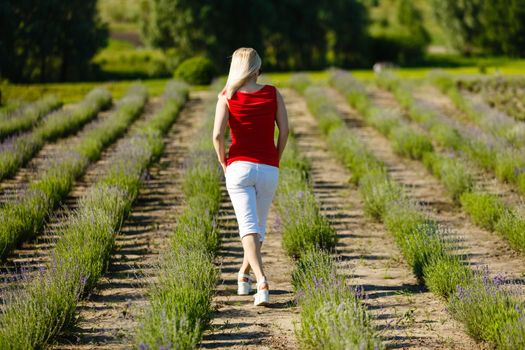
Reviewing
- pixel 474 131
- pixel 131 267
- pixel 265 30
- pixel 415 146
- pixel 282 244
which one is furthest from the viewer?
pixel 265 30

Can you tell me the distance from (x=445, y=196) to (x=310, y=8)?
3151 centimetres

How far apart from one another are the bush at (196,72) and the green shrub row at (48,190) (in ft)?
34.6

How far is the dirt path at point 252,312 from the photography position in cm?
501

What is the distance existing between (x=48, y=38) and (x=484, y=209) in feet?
84.2

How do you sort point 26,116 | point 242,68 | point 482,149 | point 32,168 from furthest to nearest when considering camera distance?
1. point 26,116
2. point 32,168
3. point 482,149
4. point 242,68

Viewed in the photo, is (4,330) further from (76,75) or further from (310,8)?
(310,8)

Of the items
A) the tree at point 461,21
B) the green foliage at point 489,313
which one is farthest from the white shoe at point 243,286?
the tree at point 461,21

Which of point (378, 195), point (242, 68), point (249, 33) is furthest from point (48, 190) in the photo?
point (249, 33)

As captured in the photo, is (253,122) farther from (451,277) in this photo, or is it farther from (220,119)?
(451,277)

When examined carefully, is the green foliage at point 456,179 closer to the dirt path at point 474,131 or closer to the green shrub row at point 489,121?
the dirt path at point 474,131

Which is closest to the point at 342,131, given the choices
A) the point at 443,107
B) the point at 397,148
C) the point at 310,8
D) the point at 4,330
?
the point at 397,148

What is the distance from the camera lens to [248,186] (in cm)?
543

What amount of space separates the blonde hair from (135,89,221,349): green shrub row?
1270 mm

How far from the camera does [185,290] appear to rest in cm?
503
